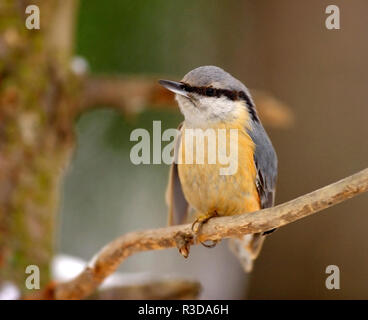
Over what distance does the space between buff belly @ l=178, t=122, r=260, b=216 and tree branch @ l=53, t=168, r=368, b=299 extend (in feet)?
0.49

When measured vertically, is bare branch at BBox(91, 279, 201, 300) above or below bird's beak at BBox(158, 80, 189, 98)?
below

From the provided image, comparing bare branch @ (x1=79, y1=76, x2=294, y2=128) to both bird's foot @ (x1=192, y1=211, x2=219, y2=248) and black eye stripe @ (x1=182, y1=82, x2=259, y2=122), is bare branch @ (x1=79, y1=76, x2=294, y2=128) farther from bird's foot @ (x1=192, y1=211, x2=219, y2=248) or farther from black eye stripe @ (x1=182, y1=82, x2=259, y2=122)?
bird's foot @ (x1=192, y1=211, x2=219, y2=248)

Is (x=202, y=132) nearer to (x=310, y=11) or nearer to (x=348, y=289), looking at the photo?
(x=348, y=289)

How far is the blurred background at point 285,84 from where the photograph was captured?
120 inches

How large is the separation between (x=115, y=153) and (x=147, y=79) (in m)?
1.78

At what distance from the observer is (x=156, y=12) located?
4121 millimetres

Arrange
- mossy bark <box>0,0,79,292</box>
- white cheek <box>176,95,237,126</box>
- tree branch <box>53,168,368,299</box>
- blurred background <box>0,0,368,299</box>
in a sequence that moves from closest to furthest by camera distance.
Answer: tree branch <box>53,168,368,299</box> < white cheek <box>176,95,237,126</box> < mossy bark <box>0,0,79,292</box> < blurred background <box>0,0,368,299</box>

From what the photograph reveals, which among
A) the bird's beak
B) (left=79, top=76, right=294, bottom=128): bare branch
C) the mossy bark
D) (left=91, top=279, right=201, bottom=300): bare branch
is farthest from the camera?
(left=79, top=76, right=294, bottom=128): bare branch

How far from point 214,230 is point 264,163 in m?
0.32

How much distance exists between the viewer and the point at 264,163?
6.19ft

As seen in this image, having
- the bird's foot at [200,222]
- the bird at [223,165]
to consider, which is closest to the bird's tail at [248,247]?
the bird at [223,165]

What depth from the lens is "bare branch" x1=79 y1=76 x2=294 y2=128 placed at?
283 cm

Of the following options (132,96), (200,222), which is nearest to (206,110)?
(200,222)

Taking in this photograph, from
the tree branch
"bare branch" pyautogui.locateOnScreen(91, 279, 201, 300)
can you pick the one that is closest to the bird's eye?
the tree branch
